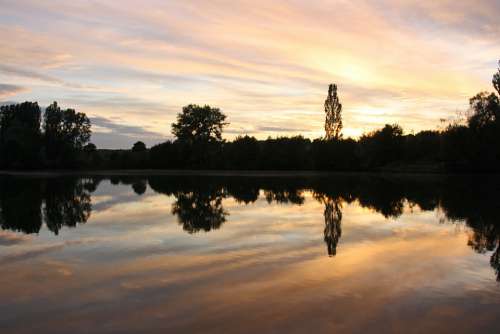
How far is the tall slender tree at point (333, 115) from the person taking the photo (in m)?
71.7

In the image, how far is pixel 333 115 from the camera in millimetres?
72500

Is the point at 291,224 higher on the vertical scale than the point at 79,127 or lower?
lower

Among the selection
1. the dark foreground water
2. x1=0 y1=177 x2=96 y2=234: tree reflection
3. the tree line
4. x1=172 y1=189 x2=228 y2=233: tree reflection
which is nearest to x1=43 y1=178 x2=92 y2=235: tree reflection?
x1=0 y1=177 x2=96 y2=234: tree reflection

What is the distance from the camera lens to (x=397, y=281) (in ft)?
25.5

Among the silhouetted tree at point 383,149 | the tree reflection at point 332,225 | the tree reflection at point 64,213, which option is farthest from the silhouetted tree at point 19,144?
the tree reflection at point 332,225

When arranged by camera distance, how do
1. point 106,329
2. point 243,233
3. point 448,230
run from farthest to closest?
point 448,230 → point 243,233 → point 106,329

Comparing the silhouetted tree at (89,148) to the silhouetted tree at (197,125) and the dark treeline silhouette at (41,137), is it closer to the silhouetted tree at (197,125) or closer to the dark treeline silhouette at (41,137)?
the dark treeline silhouette at (41,137)

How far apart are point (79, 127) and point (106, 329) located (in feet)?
279

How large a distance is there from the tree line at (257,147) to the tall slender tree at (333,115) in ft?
0.47

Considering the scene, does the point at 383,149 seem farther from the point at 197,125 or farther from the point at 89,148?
the point at 89,148

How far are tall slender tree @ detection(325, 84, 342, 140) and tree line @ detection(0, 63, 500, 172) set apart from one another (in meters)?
0.14

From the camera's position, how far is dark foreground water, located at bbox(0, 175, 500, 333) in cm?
578

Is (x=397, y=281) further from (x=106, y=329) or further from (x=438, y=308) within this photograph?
(x=106, y=329)

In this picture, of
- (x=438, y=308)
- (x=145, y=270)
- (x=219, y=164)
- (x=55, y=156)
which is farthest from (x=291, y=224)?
(x=55, y=156)
